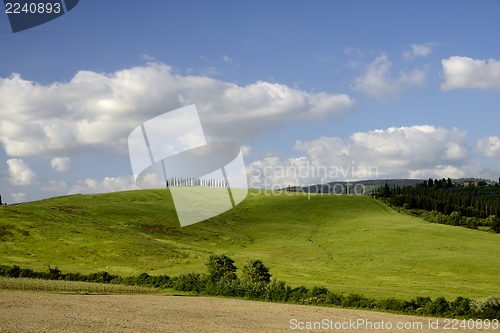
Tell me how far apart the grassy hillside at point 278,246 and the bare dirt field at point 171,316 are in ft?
40.0

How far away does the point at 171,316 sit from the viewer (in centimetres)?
2989

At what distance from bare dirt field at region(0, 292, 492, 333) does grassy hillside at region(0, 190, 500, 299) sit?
12187mm

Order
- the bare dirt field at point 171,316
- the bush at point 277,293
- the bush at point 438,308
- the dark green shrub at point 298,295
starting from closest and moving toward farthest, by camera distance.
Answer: the bare dirt field at point 171,316 → the bush at point 438,308 → the dark green shrub at point 298,295 → the bush at point 277,293

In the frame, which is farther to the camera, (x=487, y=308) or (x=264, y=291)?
(x=264, y=291)

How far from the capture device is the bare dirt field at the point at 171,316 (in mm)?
24938

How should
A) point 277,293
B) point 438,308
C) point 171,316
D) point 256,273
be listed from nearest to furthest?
1. point 171,316
2. point 438,308
3. point 277,293
4. point 256,273

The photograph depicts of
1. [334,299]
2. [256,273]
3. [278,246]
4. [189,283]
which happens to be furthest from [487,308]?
[278,246]

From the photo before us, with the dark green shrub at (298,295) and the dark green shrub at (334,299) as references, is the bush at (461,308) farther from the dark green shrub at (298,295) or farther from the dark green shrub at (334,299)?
the dark green shrub at (298,295)

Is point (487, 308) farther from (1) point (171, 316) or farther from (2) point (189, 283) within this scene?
(2) point (189, 283)

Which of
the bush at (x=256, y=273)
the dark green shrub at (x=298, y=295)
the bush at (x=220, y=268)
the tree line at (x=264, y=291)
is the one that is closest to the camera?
the tree line at (x=264, y=291)

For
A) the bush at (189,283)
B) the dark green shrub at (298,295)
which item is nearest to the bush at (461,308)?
the dark green shrub at (298,295)

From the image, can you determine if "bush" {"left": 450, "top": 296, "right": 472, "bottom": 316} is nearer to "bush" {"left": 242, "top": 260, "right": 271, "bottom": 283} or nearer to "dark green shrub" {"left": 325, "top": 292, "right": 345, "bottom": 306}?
"dark green shrub" {"left": 325, "top": 292, "right": 345, "bottom": 306}

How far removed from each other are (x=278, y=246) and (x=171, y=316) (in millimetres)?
51514

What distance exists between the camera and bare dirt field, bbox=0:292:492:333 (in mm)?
24938
